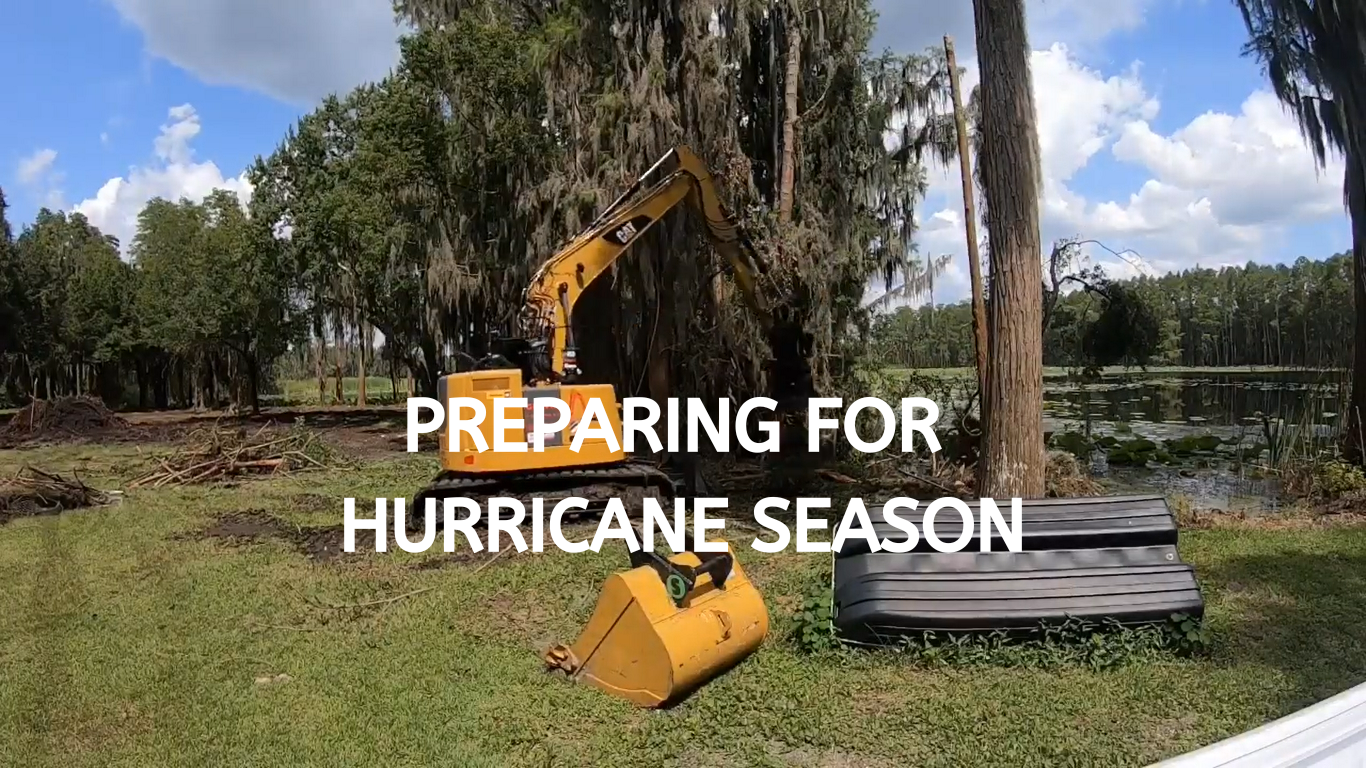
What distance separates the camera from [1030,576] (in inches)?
207

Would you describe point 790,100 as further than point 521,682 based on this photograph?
Yes

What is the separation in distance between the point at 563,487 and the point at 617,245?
2586 mm

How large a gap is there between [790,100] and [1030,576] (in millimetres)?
10848

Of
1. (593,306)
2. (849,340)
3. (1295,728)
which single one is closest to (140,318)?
(593,306)

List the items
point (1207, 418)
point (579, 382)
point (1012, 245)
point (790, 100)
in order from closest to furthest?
1. point (1012, 245)
2. point (579, 382)
3. point (790, 100)
4. point (1207, 418)

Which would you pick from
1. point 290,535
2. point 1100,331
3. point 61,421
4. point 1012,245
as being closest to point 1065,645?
point 1012,245

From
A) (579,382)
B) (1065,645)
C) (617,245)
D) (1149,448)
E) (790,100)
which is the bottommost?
(1149,448)

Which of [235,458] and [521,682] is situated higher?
[235,458]

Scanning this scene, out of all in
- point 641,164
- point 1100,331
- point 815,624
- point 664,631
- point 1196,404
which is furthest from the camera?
point 1196,404

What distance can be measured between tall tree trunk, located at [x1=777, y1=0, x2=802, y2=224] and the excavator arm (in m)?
3.25

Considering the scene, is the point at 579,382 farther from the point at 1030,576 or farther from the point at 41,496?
the point at 41,496

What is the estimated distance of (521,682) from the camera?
504 centimetres

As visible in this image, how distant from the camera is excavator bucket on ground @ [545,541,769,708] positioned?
460cm

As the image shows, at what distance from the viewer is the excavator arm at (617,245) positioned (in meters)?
10.0
